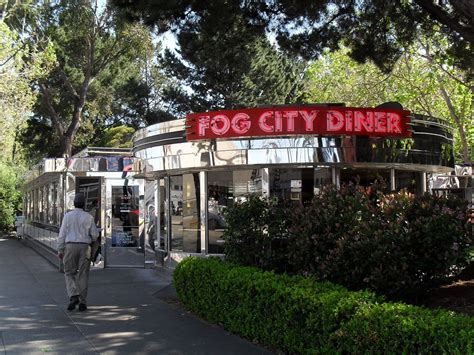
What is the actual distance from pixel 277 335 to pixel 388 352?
1.69m

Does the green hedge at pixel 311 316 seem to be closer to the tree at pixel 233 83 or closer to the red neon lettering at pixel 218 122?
the red neon lettering at pixel 218 122

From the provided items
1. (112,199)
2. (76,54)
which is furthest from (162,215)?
(76,54)

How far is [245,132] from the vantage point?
32.8 feet

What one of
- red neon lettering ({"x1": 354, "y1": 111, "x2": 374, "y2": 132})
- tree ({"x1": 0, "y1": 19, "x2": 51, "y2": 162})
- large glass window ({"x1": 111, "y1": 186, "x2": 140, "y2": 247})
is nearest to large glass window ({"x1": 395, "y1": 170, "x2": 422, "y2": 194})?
red neon lettering ({"x1": 354, "y1": 111, "x2": 374, "y2": 132})

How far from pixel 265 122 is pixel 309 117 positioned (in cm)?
81

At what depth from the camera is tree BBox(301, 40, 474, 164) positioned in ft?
62.5

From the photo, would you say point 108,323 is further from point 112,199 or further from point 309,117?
point 112,199

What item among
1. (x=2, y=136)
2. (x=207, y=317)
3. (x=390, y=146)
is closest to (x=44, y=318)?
(x=207, y=317)

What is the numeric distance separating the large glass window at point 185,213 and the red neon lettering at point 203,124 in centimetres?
147

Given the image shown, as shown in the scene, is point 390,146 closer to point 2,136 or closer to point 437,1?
point 437,1

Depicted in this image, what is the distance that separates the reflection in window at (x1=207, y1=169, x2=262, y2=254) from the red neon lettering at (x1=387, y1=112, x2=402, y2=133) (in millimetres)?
2882

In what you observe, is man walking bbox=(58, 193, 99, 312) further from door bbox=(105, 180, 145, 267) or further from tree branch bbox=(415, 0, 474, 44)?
tree branch bbox=(415, 0, 474, 44)

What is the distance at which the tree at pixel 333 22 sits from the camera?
9.47 metres

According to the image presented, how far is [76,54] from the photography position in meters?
30.0
